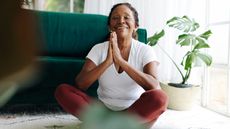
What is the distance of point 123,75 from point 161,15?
1717 millimetres

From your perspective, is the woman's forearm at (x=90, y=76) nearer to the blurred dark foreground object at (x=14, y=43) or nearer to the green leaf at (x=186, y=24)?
the blurred dark foreground object at (x=14, y=43)

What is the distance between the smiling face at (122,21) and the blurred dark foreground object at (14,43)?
94cm

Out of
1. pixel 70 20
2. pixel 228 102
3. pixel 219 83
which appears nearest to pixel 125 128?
pixel 70 20

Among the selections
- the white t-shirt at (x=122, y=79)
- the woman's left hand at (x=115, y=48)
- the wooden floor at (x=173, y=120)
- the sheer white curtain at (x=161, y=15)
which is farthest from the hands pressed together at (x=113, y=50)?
the sheer white curtain at (x=161, y=15)

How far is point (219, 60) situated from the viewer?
251 centimetres

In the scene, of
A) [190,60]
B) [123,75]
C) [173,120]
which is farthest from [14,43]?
[190,60]

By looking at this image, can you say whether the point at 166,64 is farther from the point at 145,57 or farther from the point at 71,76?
the point at 145,57

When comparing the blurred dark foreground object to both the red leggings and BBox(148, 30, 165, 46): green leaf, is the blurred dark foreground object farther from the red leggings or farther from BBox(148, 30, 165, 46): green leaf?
BBox(148, 30, 165, 46): green leaf

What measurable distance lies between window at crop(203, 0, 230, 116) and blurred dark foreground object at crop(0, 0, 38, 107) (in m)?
2.35

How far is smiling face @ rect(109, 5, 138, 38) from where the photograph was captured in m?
1.07

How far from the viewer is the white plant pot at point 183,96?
2340 mm

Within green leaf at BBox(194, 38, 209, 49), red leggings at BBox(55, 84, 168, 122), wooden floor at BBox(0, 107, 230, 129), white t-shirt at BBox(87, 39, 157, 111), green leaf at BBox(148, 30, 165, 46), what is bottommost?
wooden floor at BBox(0, 107, 230, 129)

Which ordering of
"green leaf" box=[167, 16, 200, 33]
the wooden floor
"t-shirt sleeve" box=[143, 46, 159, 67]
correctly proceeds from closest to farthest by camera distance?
"t-shirt sleeve" box=[143, 46, 159, 67], the wooden floor, "green leaf" box=[167, 16, 200, 33]

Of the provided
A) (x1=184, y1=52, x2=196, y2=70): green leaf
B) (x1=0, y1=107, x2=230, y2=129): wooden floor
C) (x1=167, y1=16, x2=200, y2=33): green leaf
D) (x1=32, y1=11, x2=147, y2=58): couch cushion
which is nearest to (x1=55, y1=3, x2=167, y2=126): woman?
(x1=0, y1=107, x2=230, y2=129): wooden floor
